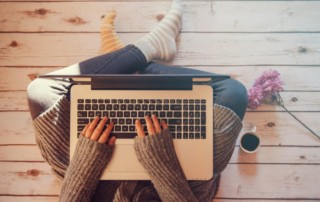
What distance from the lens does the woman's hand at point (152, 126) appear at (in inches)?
40.6

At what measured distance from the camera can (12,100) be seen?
146cm

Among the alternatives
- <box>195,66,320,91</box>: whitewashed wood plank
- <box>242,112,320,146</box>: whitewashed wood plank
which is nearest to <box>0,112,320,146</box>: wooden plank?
<box>242,112,320,146</box>: whitewashed wood plank

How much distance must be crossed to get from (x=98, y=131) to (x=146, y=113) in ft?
0.44

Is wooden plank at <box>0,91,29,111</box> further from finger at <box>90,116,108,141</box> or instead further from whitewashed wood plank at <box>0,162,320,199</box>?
finger at <box>90,116,108,141</box>

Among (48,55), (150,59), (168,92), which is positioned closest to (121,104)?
(168,92)

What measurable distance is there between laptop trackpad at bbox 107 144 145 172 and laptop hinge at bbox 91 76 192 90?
0.52 ft

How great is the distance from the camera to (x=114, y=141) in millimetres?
1049

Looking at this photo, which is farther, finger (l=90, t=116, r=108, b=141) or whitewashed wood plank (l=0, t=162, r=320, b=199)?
whitewashed wood plank (l=0, t=162, r=320, b=199)

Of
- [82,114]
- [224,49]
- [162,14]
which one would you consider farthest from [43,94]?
[224,49]

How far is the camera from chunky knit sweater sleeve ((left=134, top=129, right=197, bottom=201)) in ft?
3.34

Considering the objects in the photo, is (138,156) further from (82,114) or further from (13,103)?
(13,103)

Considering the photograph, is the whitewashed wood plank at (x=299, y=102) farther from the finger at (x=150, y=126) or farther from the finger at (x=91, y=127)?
the finger at (x=91, y=127)

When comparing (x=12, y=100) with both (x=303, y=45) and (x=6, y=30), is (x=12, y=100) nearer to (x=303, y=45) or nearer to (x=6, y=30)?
(x=6, y=30)

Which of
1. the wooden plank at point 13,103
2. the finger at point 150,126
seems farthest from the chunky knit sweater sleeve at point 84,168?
the wooden plank at point 13,103
